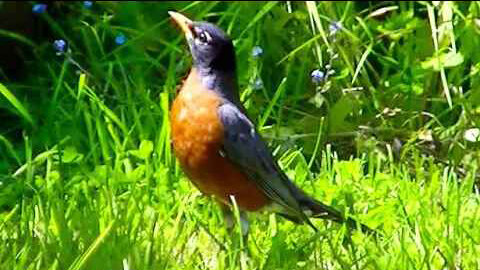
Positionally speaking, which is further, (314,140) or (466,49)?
(466,49)

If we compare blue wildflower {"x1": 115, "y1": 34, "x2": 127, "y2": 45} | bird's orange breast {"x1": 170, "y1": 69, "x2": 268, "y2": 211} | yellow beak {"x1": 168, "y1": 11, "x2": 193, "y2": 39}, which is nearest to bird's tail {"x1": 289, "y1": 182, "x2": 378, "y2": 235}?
bird's orange breast {"x1": 170, "y1": 69, "x2": 268, "y2": 211}

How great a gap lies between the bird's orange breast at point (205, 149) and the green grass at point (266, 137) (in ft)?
0.39

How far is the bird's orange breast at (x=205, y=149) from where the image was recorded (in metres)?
3.07

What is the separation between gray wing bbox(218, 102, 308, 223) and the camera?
10.1 ft

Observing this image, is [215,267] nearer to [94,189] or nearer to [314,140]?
[94,189]

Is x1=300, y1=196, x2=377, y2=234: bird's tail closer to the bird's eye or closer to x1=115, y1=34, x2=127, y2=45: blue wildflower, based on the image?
the bird's eye

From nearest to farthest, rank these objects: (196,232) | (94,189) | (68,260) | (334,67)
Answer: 1. (68,260)
2. (196,232)
3. (94,189)
4. (334,67)

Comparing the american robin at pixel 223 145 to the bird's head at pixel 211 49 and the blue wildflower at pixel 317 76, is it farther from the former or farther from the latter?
the blue wildflower at pixel 317 76

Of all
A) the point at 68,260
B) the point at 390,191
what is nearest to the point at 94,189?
the point at 68,260

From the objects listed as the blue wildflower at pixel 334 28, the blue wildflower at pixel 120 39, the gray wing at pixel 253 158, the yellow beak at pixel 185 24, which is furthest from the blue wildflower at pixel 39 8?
the gray wing at pixel 253 158

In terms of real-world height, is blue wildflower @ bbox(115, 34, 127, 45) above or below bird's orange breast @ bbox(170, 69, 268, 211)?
below

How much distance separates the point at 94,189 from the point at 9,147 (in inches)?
11.5

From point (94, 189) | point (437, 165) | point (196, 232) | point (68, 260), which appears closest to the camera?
point (68, 260)

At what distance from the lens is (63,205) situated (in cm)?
334
